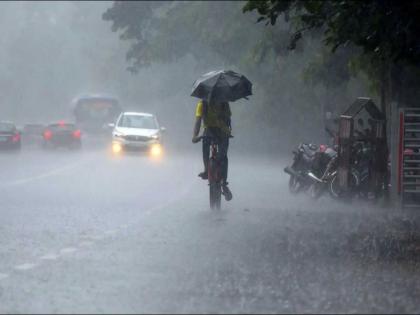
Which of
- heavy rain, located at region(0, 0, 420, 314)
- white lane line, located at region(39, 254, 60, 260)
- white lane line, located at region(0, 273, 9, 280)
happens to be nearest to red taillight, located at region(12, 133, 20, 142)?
heavy rain, located at region(0, 0, 420, 314)

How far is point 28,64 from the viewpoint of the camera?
13038 cm

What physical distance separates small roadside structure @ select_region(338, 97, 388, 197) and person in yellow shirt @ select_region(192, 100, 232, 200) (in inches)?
165

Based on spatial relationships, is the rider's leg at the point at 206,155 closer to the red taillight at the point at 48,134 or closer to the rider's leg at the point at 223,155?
the rider's leg at the point at 223,155

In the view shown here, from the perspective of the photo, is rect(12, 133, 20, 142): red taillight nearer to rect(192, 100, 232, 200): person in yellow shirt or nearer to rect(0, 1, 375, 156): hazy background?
rect(0, 1, 375, 156): hazy background

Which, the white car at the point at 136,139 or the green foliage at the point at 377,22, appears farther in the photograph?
the white car at the point at 136,139

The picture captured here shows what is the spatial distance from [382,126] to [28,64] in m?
110

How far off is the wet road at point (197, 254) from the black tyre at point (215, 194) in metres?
0.30

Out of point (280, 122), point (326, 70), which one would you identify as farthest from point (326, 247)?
point (280, 122)

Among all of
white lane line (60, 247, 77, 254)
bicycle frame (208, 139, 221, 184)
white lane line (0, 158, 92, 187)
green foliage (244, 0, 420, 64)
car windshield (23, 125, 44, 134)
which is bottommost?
white lane line (0, 158, 92, 187)

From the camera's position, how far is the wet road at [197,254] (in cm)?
1001

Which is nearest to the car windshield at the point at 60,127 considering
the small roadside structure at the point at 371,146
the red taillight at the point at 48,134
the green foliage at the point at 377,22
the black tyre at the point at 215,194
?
the red taillight at the point at 48,134

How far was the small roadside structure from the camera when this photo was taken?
22.9m

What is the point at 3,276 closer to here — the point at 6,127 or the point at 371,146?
the point at 371,146

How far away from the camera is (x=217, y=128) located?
1919cm
